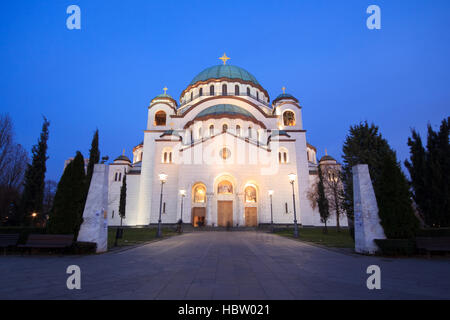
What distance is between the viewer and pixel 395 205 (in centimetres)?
911

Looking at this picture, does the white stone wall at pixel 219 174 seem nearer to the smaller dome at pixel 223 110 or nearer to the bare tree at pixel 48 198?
the smaller dome at pixel 223 110

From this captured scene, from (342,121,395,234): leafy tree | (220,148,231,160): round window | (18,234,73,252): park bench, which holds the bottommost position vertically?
(18,234,73,252): park bench

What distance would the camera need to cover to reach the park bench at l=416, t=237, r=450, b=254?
26.9ft

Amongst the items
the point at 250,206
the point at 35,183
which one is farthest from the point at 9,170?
the point at 250,206

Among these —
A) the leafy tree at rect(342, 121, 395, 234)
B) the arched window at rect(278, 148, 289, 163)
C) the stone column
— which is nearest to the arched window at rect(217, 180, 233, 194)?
the stone column

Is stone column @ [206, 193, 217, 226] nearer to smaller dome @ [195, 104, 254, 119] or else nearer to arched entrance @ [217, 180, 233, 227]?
arched entrance @ [217, 180, 233, 227]

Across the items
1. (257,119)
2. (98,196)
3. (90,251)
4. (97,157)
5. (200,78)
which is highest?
(200,78)

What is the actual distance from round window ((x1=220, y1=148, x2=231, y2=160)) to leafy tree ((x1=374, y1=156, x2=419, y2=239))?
887 inches

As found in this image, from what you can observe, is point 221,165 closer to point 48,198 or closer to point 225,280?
point 225,280

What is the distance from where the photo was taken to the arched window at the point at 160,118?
39438 millimetres

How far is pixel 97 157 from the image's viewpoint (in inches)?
680
